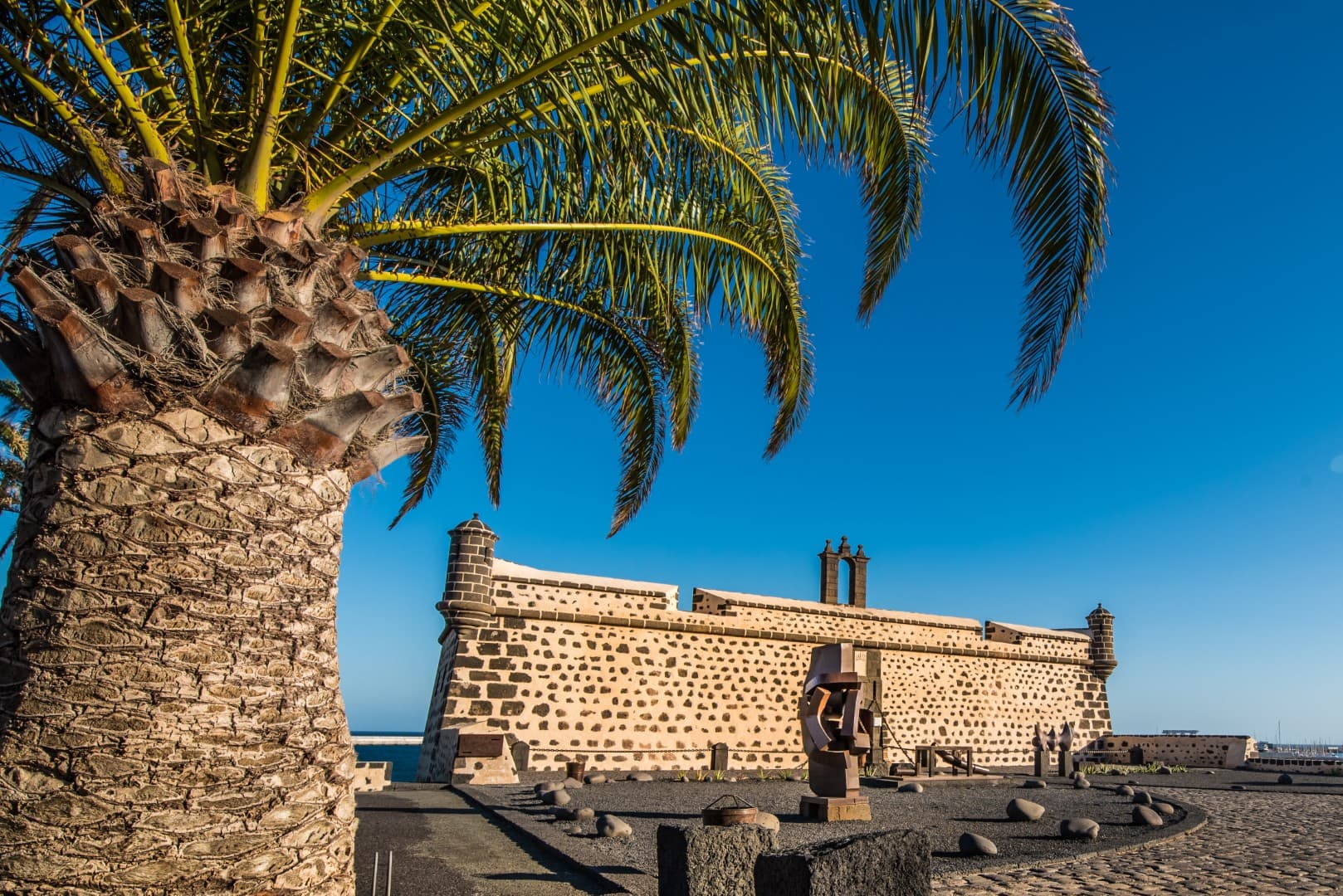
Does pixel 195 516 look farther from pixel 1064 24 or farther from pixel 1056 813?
pixel 1056 813

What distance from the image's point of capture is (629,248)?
608 cm

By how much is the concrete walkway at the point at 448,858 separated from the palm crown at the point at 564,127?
3.91 metres

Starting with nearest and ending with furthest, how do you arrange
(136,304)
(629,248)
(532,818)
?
1. (136,304)
2. (629,248)
3. (532,818)

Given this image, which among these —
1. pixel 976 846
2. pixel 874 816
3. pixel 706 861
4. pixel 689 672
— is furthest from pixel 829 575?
pixel 706 861

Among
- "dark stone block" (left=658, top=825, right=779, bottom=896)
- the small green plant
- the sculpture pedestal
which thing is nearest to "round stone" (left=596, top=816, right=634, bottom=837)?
the sculpture pedestal

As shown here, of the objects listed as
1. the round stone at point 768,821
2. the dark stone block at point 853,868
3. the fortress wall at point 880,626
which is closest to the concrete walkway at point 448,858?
the round stone at point 768,821

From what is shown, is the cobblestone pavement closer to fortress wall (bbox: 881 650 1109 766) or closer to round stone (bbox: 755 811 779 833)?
round stone (bbox: 755 811 779 833)

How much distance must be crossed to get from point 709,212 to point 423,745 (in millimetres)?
12448

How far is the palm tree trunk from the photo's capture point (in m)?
2.72

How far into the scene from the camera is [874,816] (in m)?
9.66

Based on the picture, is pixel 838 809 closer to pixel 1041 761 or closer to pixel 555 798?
pixel 555 798

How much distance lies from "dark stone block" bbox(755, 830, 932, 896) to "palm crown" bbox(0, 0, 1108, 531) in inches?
92.8

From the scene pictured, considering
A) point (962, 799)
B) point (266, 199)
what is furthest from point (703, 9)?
point (962, 799)

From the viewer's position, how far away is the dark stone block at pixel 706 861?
4.63 m
